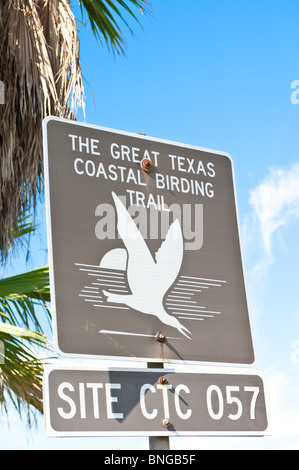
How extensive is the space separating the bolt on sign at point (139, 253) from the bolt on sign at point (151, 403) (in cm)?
6

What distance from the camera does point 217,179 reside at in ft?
7.57

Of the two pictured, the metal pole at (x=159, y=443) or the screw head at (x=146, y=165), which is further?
the screw head at (x=146, y=165)

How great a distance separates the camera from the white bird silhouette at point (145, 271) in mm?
1928

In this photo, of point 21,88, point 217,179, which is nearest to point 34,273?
point 21,88

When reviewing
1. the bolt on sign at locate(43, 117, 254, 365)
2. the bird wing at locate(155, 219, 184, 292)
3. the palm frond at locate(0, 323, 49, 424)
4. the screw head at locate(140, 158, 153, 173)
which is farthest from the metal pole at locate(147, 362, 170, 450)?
the palm frond at locate(0, 323, 49, 424)

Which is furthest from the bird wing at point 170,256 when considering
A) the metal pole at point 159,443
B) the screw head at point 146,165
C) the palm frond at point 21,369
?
the palm frond at point 21,369

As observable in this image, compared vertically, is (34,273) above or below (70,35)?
below

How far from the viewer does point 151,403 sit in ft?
6.19

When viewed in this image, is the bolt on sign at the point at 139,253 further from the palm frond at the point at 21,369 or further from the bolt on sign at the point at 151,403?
the palm frond at the point at 21,369

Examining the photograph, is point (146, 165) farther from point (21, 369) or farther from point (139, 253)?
point (21, 369)

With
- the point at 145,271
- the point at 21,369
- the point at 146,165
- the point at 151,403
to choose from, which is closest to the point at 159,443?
the point at 151,403

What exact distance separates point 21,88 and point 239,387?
4161 mm
